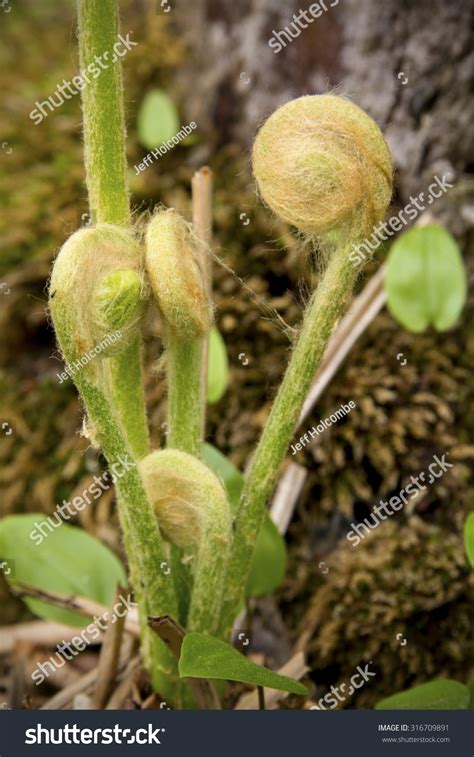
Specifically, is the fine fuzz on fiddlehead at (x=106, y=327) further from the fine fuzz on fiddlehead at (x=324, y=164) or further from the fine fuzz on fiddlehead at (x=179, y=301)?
the fine fuzz on fiddlehead at (x=324, y=164)

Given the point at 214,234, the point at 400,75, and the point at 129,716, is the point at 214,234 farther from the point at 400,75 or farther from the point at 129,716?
the point at 129,716

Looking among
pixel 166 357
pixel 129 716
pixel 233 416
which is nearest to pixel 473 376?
pixel 233 416

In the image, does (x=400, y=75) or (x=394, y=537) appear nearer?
(x=394, y=537)

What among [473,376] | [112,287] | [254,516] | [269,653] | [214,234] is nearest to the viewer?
[112,287]
